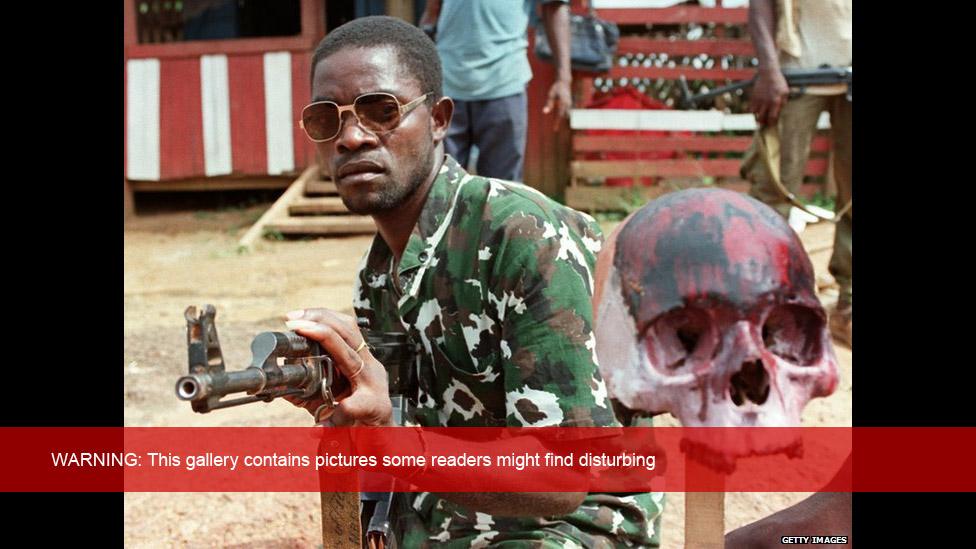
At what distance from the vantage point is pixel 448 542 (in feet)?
7.38

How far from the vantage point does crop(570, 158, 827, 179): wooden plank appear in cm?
887

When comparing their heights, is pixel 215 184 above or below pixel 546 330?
below

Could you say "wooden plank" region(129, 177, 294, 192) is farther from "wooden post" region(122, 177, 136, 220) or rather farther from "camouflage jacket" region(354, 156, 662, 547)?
"camouflage jacket" region(354, 156, 662, 547)

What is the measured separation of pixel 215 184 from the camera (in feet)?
34.1

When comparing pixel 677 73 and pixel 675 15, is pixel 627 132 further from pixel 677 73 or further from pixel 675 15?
pixel 675 15

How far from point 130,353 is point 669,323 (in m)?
4.99

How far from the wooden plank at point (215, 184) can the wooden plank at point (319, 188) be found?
71 cm

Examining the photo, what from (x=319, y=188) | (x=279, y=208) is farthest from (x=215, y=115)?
(x=279, y=208)

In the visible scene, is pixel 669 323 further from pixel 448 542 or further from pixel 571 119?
pixel 571 119

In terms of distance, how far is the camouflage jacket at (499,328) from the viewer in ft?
6.47

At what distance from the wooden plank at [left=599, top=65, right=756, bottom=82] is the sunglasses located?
23.1 ft

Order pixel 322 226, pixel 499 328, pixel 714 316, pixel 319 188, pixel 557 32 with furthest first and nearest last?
pixel 319 188 < pixel 322 226 < pixel 557 32 < pixel 499 328 < pixel 714 316

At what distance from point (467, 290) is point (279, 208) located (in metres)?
7.18
